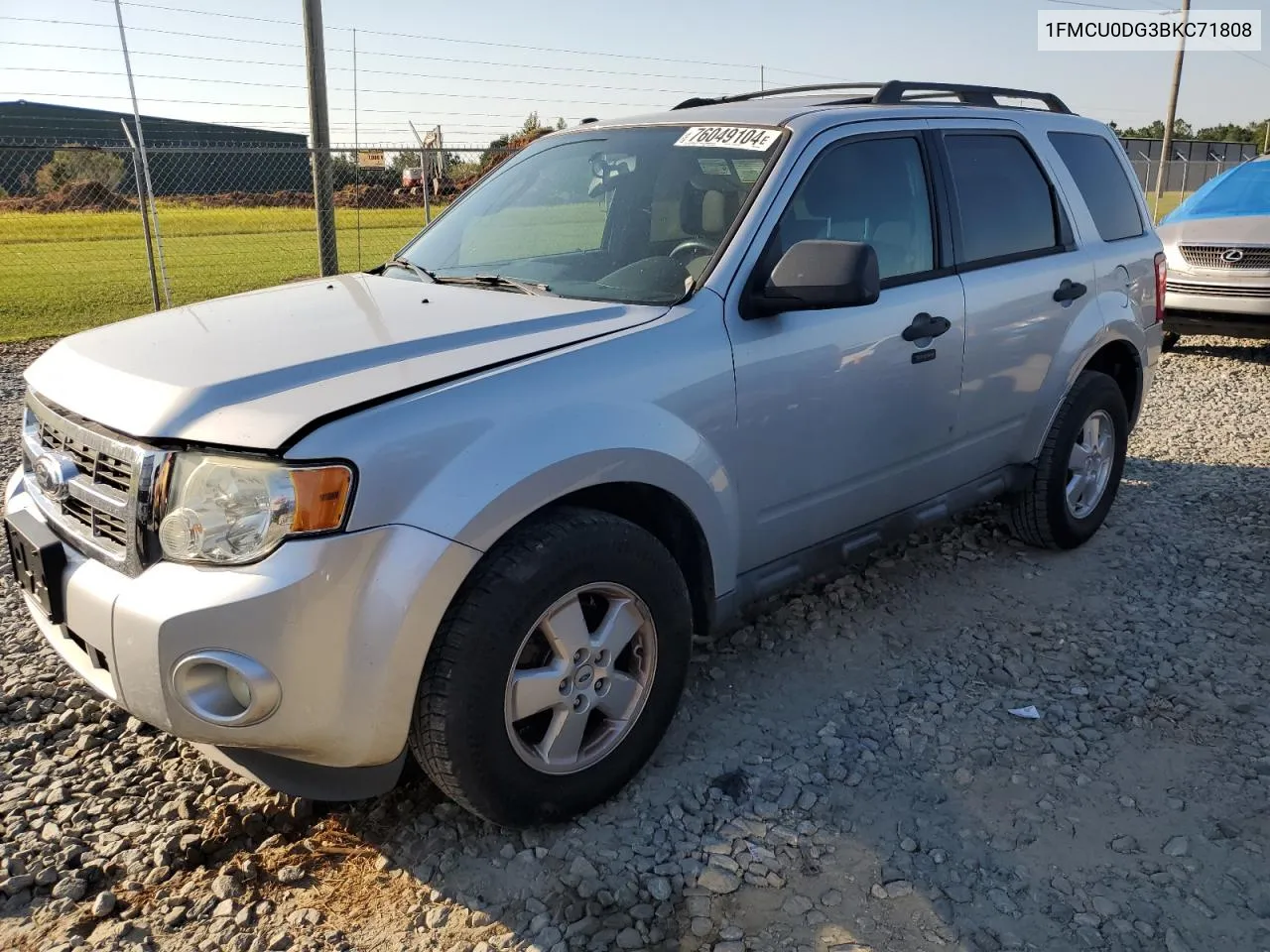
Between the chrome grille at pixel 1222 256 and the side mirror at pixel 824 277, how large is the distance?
736 centimetres

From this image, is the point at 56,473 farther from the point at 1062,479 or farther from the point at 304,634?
the point at 1062,479

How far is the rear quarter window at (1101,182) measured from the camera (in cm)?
451

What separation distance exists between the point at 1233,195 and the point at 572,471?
9542mm

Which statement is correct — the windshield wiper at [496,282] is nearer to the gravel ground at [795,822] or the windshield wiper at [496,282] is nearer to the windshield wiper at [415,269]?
the windshield wiper at [415,269]

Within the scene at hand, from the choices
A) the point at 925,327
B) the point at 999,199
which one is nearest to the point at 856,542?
the point at 925,327

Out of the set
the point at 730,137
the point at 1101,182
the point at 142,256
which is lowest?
the point at 142,256

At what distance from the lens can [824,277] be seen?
9.31 feet

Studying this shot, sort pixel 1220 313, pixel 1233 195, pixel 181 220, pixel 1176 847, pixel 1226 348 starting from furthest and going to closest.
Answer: pixel 181 220 < pixel 1226 348 < pixel 1233 195 < pixel 1220 313 < pixel 1176 847

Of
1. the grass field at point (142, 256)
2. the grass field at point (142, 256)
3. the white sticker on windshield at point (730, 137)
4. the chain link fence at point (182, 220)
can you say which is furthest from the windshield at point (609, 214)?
the grass field at point (142, 256)

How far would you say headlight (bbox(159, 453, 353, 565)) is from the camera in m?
2.12

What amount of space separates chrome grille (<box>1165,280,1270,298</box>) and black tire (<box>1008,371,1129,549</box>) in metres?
4.87

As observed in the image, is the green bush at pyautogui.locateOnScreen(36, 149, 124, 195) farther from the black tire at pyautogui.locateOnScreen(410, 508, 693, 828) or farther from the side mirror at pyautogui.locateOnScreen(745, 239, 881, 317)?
the black tire at pyautogui.locateOnScreen(410, 508, 693, 828)

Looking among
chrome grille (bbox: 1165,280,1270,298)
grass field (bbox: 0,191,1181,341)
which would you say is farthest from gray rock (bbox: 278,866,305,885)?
chrome grille (bbox: 1165,280,1270,298)

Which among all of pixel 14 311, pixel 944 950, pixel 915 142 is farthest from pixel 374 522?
pixel 14 311
